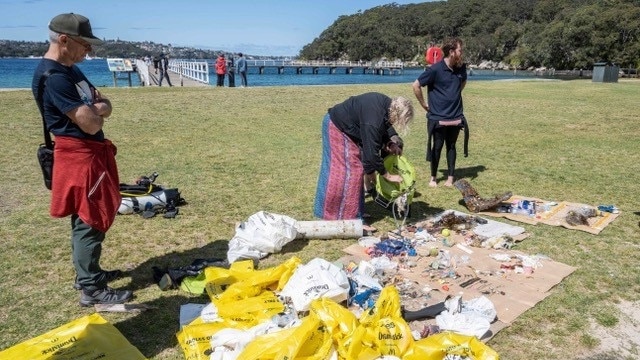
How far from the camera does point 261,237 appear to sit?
4746mm

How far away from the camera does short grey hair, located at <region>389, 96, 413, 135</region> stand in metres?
4.74

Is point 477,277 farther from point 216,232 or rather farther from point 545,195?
point 545,195

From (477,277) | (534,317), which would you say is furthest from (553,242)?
(534,317)

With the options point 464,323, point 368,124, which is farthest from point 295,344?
point 368,124

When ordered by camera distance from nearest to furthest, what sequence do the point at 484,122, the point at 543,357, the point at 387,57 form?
the point at 543,357 → the point at 484,122 → the point at 387,57

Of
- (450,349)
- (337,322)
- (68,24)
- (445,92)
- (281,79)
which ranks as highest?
(68,24)

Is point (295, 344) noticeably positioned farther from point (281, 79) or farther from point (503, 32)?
point (503, 32)

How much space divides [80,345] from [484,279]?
3.35m

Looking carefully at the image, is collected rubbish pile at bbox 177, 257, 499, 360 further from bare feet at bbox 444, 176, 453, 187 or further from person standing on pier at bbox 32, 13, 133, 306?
bare feet at bbox 444, 176, 453, 187

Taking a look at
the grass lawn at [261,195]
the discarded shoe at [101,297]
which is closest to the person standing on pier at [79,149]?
the discarded shoe at [101,297]

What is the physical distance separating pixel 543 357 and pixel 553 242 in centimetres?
233

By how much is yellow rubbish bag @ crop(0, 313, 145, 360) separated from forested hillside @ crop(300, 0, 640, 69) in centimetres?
6639

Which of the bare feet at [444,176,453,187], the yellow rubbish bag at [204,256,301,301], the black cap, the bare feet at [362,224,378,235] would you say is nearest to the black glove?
the bare feet at [362,224,378,235]

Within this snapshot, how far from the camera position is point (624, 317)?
12.2ft
